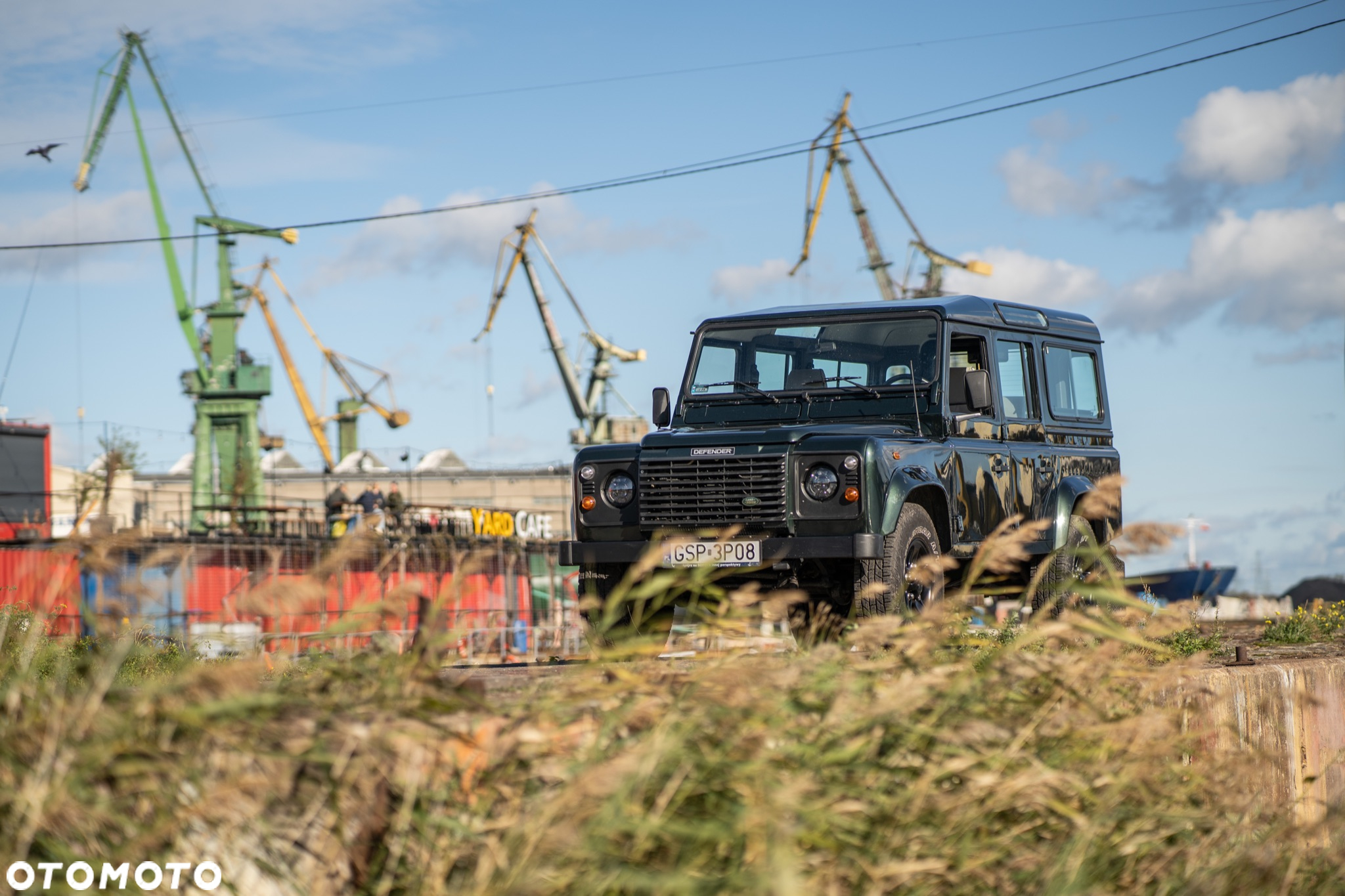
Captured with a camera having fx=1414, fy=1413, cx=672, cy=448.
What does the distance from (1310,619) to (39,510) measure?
42.9m

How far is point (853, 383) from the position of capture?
9.85 metres

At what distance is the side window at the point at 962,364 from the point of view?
9.62 metres

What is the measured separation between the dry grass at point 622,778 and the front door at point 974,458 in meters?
5.25

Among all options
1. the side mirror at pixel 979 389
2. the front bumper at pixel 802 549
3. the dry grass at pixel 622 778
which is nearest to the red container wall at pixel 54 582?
the dry grass at pixel 622 778

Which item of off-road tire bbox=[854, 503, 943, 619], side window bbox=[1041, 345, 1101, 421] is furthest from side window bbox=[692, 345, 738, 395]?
side window bbox=[1041, 345, 1101, 421]

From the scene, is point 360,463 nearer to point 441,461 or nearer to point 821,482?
point 441,461

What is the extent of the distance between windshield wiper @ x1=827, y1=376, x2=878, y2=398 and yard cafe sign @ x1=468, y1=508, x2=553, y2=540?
45.0 meters

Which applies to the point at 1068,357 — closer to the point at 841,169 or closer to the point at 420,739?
the point at 420,739

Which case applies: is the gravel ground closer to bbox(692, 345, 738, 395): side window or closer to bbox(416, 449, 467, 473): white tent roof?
bbox(692, 345, 738, 395): side window

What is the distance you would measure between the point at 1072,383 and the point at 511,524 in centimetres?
5004

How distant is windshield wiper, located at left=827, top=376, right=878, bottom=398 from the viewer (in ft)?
32.0

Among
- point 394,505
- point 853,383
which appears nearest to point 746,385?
point 853,383

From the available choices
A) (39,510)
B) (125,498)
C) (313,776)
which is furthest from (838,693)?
(125,498)

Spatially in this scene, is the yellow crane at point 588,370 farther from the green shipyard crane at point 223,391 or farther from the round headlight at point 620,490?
the round headlight at point 620,490
